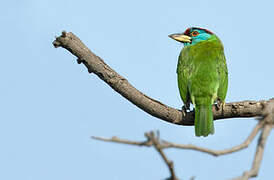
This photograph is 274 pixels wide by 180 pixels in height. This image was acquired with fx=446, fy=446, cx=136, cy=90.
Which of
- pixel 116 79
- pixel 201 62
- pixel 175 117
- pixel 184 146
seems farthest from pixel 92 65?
pixel 184 146

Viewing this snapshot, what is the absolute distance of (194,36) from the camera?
660cm

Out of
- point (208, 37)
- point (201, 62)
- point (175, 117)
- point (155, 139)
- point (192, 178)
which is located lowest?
point (192, 178)

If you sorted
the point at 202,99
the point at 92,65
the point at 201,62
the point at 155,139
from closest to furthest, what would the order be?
the point at 155,139 → the point at 92,65 → the point at 202,99 → the point at 201,62

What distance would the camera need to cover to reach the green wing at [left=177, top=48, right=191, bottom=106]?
18.4ft

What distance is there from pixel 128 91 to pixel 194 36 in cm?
200

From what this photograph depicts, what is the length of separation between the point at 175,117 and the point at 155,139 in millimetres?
3139

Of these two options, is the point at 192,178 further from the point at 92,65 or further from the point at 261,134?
the point at 92,65

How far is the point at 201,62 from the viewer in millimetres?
5746

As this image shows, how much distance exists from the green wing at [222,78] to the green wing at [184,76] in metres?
0.40

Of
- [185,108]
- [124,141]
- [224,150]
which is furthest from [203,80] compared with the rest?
[124,141]

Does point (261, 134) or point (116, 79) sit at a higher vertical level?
point (116, 79)

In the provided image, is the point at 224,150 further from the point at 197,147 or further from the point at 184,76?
the point at 184,76

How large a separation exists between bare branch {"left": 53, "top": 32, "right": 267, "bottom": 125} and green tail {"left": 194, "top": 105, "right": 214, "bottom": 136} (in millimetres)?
199

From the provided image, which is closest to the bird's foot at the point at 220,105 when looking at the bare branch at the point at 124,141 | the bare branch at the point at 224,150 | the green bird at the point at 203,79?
the green bird at the point at 203,79
